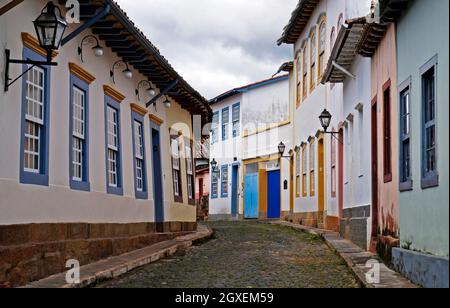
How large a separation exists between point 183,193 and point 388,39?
1006 cm

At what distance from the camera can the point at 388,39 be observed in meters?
11.1

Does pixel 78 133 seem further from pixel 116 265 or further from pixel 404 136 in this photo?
pixel 404 136

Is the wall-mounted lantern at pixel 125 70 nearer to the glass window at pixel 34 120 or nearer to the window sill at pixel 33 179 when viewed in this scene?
the glass window at pixel 34 120

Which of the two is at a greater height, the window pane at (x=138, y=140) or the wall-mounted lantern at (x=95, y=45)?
the wall-mounted lantern at (x=95, y=45)

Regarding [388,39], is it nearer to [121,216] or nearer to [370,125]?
[370,125]

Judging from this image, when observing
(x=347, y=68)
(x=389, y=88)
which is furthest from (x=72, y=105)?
(x=347, y=68)

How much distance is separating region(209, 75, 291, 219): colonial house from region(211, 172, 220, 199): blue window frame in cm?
5

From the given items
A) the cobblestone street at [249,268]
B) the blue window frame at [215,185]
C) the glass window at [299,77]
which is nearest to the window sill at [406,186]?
the cobblestone street at [249,268]

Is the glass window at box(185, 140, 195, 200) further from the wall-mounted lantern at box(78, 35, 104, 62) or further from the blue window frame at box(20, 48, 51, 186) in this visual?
the blue window frame at box(20, 48, 51, 186)

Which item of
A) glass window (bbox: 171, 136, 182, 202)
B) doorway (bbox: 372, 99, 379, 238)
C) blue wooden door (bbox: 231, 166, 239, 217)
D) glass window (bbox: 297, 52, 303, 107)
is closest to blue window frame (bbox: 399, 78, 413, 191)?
doorway (bbox: 372, 99, 379, 238)

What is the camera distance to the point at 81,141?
11.8m

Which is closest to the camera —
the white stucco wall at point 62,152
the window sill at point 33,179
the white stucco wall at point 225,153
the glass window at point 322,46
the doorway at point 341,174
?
the white stucco wall at point 62,152

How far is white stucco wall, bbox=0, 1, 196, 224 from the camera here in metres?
8.75

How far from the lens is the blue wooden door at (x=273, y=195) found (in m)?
32.8
